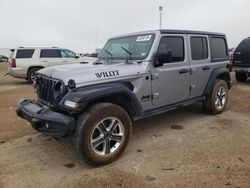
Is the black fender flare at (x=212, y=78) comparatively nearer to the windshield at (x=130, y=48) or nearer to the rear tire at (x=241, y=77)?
the windshield at (x=130, y=48)

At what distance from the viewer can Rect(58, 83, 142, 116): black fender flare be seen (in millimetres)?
3733

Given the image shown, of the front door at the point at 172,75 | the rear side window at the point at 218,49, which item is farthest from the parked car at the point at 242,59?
the front door at the point at 172,75

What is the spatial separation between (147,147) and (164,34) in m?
2.11

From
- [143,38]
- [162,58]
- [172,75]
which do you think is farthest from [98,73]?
[172,75]

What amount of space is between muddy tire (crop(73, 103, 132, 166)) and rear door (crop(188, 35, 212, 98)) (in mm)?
2235

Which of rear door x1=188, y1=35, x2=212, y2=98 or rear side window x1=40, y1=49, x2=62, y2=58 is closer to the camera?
rear door x1=188, y1=35, x2=212, y2=98

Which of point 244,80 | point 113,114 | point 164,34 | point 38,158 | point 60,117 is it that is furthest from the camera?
point 244,80

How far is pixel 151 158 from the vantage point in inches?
169

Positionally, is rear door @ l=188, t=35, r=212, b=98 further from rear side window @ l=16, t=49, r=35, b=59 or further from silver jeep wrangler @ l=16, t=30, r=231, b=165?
rear side window @ l=16, t=49, r=35, b=59

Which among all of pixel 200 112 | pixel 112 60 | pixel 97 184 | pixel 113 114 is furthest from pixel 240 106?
pixel 97 184

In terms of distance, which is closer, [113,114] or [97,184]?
[97,184]

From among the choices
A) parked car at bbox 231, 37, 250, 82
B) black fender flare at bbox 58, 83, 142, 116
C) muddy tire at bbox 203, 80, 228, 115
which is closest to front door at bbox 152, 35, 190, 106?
black fender flare at bbox 58, 83, 142, 116

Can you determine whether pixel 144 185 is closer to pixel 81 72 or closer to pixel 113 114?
pixel 113 114

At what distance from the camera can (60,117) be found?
3.78 metres
